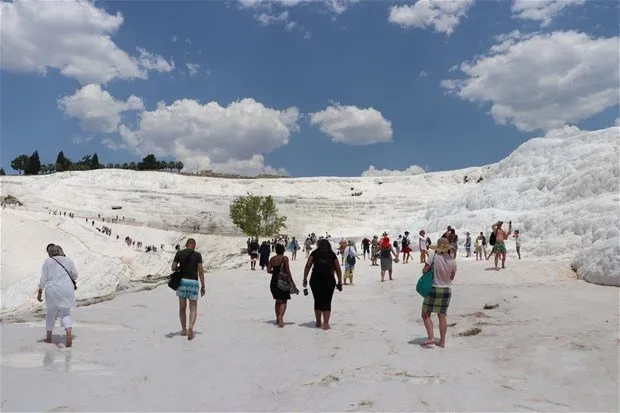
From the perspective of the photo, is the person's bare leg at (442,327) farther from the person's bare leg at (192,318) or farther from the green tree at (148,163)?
the green tree at (148,163)

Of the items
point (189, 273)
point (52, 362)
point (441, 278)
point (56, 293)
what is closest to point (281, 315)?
point (189, 273)

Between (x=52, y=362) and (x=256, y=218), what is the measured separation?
51.7 m

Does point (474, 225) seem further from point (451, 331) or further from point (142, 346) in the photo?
point (142, 346)

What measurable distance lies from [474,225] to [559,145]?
56.1 ft

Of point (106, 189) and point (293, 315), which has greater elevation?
point (106, 189)

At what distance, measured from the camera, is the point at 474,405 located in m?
5.45

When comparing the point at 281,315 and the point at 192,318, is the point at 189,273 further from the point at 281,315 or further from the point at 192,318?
the point at 281,315

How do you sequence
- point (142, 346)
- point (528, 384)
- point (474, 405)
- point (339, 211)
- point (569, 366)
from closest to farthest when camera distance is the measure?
point (474, 405)
point (528, 384)
point (569, 366)
point (142, 346)
point (339, 211)

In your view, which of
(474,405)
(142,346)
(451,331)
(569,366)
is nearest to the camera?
(474,405)

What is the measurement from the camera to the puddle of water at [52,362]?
6.77 metres

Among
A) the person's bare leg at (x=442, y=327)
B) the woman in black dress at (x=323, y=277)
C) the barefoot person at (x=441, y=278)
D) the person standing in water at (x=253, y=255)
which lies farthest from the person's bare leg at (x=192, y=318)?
the person standing in water at (x=253, y=255)

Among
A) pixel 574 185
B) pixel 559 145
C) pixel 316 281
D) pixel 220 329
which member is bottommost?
pixel 220 329

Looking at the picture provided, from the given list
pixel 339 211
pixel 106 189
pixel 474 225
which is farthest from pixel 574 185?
pixel 106 189

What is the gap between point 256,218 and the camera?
193 ft
